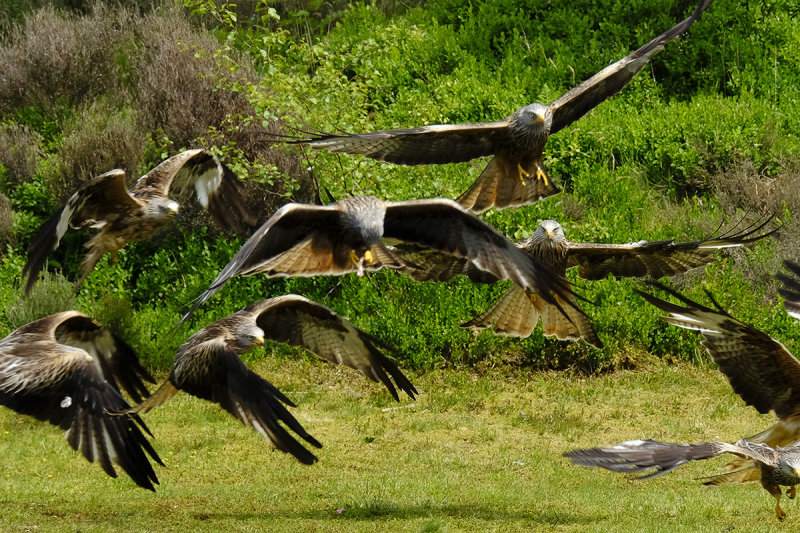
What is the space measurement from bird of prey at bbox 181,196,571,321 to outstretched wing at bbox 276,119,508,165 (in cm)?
85

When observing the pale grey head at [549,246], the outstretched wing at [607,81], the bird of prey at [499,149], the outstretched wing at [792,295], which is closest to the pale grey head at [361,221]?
the bird of prey at [499,149]

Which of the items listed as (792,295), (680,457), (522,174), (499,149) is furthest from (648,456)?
(499,149)

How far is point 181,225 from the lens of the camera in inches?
557

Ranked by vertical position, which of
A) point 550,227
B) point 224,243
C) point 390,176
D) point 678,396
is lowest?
point 678,396

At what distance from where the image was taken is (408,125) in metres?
14.3

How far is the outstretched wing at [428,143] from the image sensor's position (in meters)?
8.55

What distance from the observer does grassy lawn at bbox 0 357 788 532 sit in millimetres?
8320

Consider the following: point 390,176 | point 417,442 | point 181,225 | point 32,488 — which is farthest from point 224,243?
point 32,488

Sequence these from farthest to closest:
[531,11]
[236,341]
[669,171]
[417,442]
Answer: [531,11] < [669,171] < [417,442] < [236,341]

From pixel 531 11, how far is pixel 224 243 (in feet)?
23.1

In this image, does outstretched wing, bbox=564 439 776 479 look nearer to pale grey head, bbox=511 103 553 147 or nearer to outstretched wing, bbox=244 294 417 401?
outstretched wing, bbox=244 294 417 401

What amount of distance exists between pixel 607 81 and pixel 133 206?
425 centimetres

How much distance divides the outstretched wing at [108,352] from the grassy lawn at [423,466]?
99 centimetres

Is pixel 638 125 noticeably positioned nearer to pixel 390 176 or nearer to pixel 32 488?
pixel 390 176
